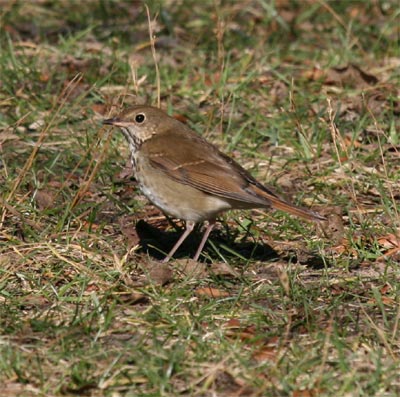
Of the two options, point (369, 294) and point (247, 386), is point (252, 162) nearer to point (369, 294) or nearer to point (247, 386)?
point (369, 294)

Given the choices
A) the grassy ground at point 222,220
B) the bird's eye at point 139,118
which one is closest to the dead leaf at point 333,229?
the grassy ground at point 222,220

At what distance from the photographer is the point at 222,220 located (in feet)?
22.3

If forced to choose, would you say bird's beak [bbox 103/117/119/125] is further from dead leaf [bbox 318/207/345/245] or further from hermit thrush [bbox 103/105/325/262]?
dead leaf [bbox 318/207/345/245]

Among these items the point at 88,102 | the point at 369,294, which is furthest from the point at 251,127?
the point at 369,294

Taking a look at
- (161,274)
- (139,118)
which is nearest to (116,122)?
(139,118)

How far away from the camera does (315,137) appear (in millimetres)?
7863

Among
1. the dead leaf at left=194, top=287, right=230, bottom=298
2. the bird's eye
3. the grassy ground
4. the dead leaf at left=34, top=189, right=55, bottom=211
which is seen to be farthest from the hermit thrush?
the dead leaf at left=34, top=189, right=55, bottom=211

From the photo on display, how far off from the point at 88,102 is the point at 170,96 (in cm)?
69

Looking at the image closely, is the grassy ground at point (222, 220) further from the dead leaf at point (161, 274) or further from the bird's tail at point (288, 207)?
the bird's tail at point (288, 207)

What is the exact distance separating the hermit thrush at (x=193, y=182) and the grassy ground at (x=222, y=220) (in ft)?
0.87

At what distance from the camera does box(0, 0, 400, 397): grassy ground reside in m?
4.68

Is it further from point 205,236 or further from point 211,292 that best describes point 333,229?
point 211,292

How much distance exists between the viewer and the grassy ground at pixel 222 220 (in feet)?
15.3

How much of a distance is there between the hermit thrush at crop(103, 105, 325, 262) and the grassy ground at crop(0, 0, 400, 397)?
0.27 m
